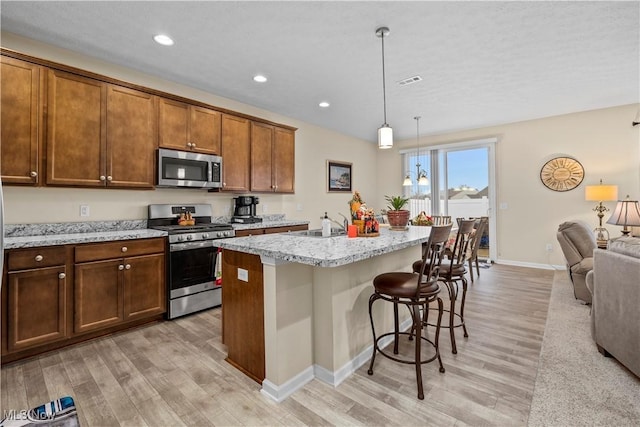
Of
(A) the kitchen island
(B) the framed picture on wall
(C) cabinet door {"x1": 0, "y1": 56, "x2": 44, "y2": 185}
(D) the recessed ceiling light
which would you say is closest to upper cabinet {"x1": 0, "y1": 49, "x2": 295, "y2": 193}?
(C) cabinet door {"x1": 0, "y1": 56, "x2": 44, "y2": 185}

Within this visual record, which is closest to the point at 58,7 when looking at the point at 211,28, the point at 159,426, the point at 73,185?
the point at 211,28

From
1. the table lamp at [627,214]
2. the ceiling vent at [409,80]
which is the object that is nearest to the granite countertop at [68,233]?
the ceiling vent at [409,80]

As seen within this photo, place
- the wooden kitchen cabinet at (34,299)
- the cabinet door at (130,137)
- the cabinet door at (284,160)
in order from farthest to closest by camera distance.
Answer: the cabinet door at (284,160) → the cabinet door at (130,137) → the wooden kitchen cabinet at (34,299)

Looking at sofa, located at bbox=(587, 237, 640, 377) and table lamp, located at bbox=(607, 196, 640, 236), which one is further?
table lamp, located at bbox=(607, 196, 640, 236)

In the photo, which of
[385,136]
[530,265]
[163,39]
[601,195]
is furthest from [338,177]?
[601,195]

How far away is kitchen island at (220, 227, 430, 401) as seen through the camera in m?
1.86

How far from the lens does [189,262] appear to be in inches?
125

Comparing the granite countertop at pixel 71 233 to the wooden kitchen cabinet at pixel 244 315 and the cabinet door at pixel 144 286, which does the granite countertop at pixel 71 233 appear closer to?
the cabinet door at pixel 144 286

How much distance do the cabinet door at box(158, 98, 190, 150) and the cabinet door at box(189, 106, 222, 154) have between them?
80mm

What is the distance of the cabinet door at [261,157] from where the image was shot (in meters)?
4.25

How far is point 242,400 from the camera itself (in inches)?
72.6

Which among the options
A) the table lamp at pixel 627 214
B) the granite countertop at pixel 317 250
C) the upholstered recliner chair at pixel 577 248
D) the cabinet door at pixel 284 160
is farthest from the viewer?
the cabinet door at pixel 284 160

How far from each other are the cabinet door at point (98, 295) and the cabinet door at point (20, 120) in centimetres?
89

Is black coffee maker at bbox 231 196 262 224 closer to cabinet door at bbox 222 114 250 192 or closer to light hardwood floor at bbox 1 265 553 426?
cabinet door at bbox 222 114 250 192
